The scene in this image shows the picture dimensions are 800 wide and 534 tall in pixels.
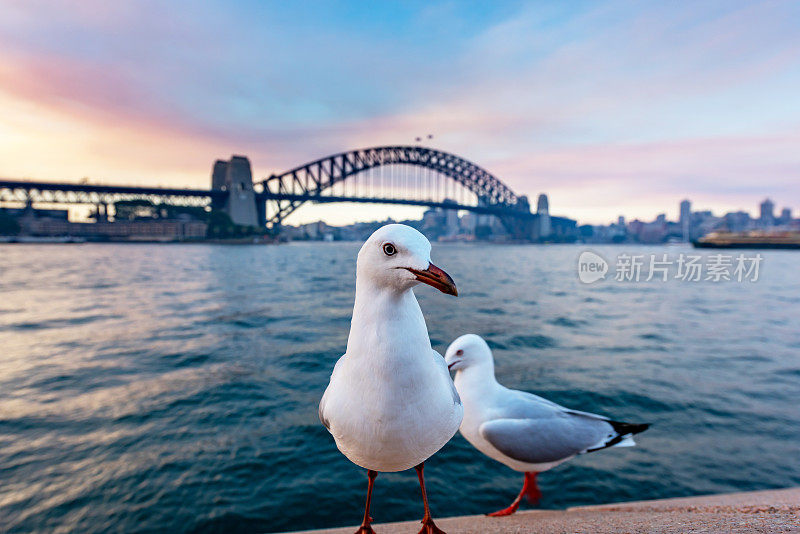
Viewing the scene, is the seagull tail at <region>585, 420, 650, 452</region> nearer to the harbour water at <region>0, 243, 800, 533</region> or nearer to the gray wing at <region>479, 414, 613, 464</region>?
the gray wing at <region>479, 414, 613, 464</region>

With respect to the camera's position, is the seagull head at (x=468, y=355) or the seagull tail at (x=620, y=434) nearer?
the seagull head at (x=468, y=355)

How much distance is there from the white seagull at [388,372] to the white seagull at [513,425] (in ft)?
4.77

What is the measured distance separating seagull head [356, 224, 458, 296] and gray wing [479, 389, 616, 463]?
2000 millimetres

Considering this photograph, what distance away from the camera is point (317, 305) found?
14023 mm

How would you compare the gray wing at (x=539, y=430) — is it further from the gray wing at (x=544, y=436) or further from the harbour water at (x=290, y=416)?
the harbour water at (x=290, y=416)

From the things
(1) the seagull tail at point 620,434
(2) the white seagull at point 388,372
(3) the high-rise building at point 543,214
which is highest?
(3) the high-rise building at point 543,214

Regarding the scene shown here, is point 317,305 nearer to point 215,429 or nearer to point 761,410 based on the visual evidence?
point 215,429

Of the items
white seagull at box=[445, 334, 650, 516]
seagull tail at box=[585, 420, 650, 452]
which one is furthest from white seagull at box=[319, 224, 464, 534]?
seagull tail at box=[585, 420, 650, 452]

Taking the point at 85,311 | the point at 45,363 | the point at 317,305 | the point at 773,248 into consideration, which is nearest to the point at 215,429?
the point at 45,363

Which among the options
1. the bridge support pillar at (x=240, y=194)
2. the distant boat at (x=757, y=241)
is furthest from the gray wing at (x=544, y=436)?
the bridge support pillar at (x=240, y=194)

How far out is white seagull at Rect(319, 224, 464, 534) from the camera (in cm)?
147

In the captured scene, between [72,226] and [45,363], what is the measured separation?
304 feet

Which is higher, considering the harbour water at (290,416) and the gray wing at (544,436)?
the gray wing at (544,436)

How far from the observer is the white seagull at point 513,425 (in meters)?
2.96
